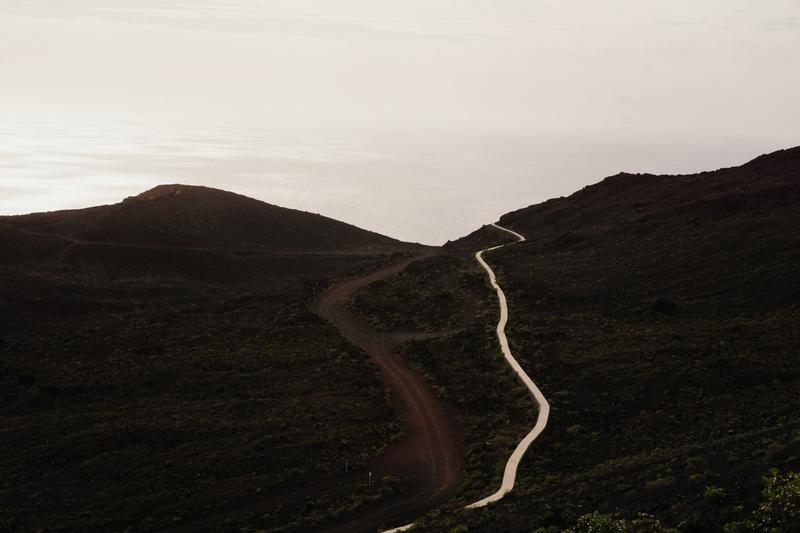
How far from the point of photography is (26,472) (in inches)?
1190

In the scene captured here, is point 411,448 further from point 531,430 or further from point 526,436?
point 531,430

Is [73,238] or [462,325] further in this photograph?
[73,238]

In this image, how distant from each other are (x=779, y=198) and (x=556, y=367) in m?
26.7

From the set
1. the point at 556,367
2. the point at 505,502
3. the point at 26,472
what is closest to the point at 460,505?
the point at 505,502

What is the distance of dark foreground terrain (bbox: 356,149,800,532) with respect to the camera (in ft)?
68.0

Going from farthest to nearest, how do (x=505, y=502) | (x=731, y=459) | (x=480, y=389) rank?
(x=480, y=389) → (x=505, y=502) → (x=731, y=459)

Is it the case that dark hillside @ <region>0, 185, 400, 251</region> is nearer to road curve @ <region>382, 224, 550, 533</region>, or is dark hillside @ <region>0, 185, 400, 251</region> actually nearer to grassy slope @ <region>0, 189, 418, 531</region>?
grassy slope @ <region>0, 189, 418, 531</region>

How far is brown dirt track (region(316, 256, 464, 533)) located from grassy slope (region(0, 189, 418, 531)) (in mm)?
792

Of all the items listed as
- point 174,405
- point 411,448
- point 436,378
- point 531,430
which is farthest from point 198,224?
point 531,430

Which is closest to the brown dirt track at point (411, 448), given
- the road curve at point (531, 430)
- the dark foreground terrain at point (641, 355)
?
the dark foreground terrain at point (641, 355)

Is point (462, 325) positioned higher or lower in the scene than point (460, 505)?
higher

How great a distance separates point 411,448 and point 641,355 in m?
11.5

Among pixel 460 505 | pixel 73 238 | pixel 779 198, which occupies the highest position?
pixel 73 238

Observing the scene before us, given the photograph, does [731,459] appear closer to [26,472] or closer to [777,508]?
[777,508]
